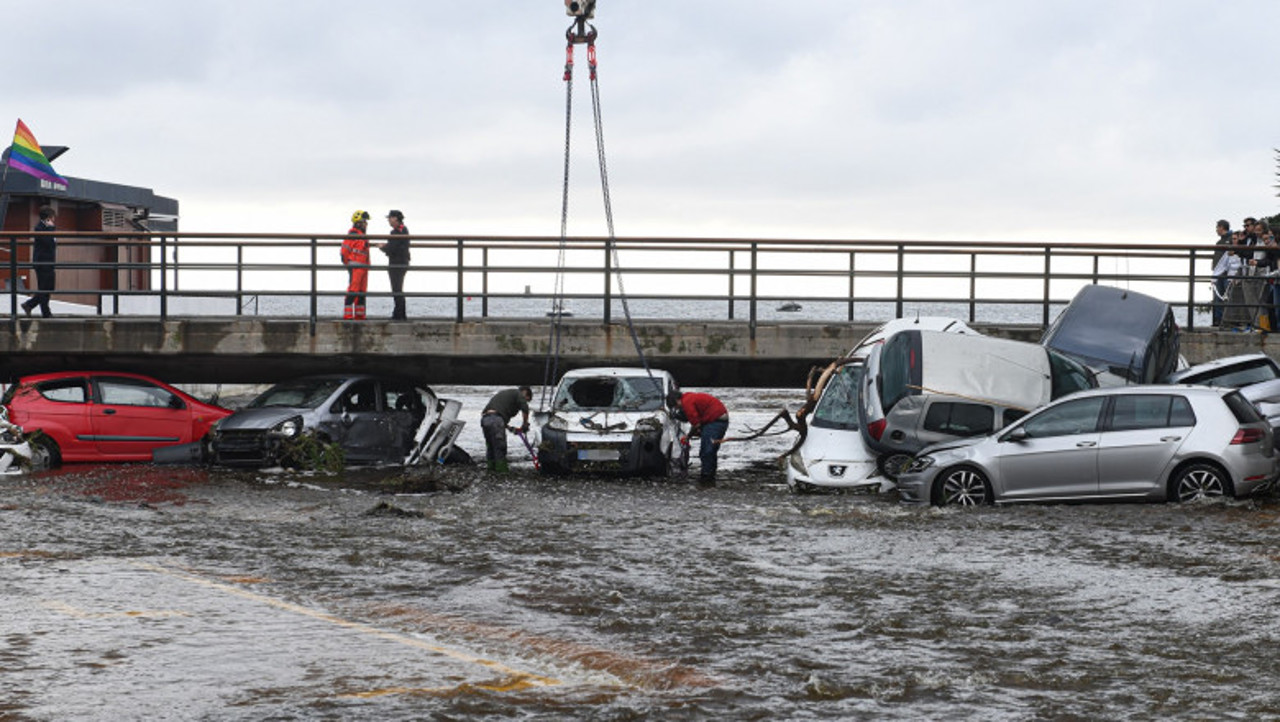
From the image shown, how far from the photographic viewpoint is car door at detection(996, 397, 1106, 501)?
15758 mm

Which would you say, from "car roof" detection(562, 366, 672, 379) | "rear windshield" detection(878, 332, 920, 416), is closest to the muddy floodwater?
"rear windshield" detection(878, 332, 920, 416)

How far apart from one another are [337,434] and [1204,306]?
39.9 feet

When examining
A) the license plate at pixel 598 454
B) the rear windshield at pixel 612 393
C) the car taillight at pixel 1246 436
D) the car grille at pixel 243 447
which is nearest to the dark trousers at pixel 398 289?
the rear windshield at pixel 612 393

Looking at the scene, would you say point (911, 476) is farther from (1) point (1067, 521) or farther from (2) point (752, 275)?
(2) point (752, 275)

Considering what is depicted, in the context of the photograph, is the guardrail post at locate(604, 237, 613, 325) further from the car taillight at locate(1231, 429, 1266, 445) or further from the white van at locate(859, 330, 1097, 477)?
the car taillight at locate(1231, 429, 1266, 445)

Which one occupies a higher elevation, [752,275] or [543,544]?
[752,275]

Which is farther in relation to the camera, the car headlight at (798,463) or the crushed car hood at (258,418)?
the crushed car hood at (258,418)

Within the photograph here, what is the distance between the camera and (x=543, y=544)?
1348 cm

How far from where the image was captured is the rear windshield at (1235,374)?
59.8 feet

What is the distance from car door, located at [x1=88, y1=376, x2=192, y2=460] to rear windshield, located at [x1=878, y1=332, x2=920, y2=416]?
10014 mm

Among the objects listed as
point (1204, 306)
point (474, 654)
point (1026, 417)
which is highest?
point (1204, 306)

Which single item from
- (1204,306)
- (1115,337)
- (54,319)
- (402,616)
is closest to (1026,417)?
(1115,337)

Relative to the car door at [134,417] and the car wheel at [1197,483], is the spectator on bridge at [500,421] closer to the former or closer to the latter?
the car door at [134,417]

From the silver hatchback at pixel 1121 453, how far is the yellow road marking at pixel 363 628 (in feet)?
26.6
